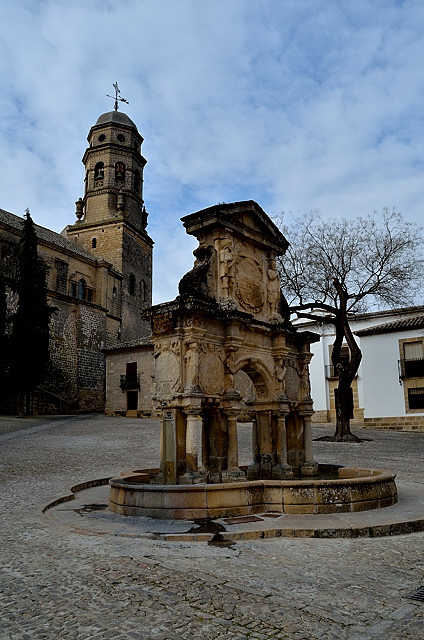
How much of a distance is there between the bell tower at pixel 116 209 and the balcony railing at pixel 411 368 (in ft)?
80.0

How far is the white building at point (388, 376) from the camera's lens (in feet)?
87.4

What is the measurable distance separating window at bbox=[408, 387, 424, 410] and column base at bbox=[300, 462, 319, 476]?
18.8 m

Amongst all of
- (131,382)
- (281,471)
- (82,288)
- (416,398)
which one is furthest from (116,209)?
(281,471)

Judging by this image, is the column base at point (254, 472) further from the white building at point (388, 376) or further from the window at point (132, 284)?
the window at point (132, 284)

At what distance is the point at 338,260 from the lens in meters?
21.0

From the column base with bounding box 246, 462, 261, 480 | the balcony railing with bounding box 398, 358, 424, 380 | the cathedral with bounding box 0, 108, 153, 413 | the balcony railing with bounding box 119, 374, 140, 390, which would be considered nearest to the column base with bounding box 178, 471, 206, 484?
the column base with bounding box 246, 462, 261, 480

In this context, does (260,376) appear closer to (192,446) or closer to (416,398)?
(192,446)

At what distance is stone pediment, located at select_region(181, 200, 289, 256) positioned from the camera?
891 cm

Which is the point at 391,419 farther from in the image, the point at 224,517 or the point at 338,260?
the point at 224,517

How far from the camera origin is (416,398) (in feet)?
87.1

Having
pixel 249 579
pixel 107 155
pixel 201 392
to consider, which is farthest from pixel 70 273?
pixel 249 579

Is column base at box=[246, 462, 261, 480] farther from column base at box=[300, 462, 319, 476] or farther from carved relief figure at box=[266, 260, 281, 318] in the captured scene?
carved relief figure at box=[266, 260, 281, 318]

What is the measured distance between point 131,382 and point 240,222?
24.5m

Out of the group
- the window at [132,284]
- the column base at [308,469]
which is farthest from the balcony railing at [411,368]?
the window at [132,284]
